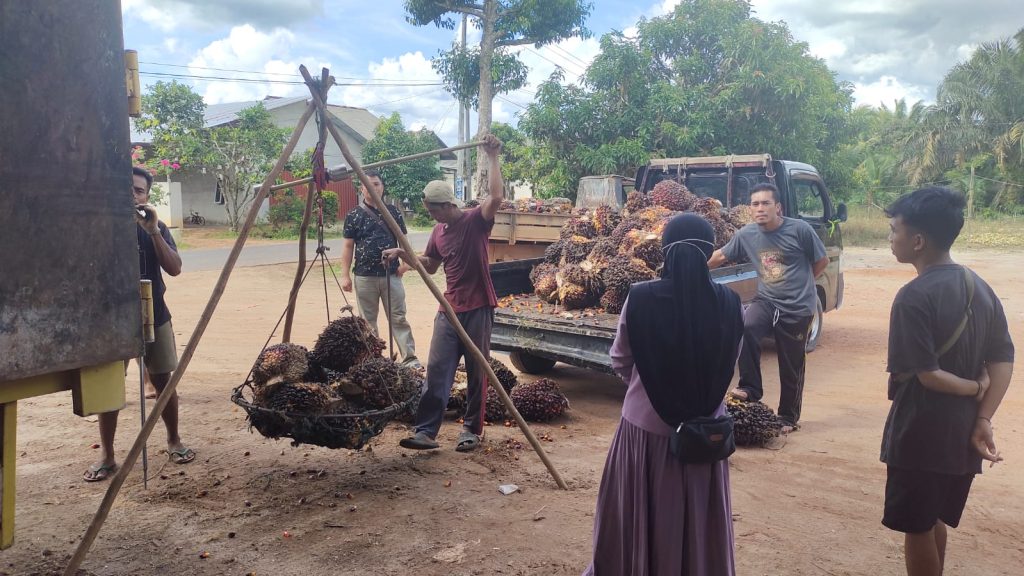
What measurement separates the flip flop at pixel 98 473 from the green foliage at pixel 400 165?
25.1m

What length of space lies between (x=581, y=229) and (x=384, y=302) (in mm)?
2357

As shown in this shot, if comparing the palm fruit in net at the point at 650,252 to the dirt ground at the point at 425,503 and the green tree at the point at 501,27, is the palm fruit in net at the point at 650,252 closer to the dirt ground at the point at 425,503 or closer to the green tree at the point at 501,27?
the dirt ground at the point at 425,503

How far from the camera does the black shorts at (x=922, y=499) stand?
9.20ft

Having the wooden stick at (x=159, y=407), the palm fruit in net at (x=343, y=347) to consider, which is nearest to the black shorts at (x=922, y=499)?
the wooden stick at (x=159, y=407)

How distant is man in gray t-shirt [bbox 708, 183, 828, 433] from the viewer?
585 cm

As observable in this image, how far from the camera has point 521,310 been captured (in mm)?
6902

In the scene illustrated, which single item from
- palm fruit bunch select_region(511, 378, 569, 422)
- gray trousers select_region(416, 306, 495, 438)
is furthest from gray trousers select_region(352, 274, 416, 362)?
gray trousers select_region(416, 306, 495, 438)

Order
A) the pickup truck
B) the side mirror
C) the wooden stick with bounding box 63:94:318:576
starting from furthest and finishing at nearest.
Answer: the side mirror → the pickup truck → the wooden stick with bounding box 63:94:318:576

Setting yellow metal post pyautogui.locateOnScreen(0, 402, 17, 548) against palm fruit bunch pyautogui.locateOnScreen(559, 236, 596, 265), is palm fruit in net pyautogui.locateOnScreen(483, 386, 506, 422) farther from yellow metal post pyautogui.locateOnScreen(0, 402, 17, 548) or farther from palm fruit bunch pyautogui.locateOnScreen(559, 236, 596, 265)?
yellow metal post pyautogui.locateOnScreen(0, 402, 17, 548)

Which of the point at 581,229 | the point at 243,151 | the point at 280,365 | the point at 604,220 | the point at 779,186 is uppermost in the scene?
the point at 243,151

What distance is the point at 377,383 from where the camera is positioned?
4.51m

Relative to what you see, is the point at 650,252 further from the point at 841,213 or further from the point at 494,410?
the point at 841,213

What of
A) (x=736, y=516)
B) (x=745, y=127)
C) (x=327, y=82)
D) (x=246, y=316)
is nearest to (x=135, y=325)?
(x=327, y=82)

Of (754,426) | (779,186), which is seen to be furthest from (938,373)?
(779,186)
